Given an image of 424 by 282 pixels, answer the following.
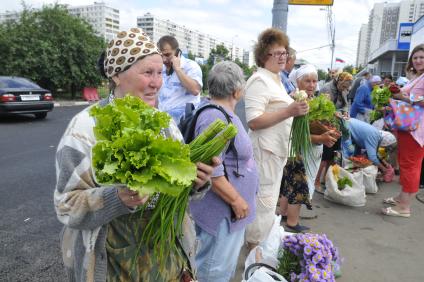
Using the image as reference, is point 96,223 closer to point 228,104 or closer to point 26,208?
point 228,104

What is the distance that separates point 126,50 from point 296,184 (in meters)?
2.77

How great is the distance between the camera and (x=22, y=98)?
36.7 feet

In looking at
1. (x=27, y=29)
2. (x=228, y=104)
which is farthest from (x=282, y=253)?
(x=27, y=29)

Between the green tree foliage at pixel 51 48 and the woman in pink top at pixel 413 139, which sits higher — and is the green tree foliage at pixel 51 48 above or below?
above

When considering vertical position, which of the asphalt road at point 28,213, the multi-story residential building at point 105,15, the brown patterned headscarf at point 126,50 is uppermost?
the multi-story residential building at point 105,15

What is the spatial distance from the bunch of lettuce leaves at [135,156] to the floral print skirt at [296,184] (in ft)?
9.22

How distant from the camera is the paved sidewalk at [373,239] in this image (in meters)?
3.26

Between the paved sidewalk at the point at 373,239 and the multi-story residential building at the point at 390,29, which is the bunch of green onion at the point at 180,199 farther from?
the multi-story residential building at the point at 390,29

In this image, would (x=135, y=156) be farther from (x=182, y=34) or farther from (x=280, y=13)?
(x=182, y=34)

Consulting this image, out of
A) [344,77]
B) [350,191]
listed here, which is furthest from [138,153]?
[344,77]

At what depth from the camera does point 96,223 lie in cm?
135

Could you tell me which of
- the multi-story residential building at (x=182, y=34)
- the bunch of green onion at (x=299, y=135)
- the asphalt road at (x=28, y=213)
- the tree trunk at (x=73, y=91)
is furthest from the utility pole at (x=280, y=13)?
the multi-story residential building at (x=182, y=34)

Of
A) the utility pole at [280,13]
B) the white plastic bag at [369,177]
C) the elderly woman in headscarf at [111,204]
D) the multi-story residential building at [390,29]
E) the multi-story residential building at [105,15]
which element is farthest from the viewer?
the multi-story residential building at [105,15]

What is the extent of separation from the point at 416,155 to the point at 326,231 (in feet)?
4.84
